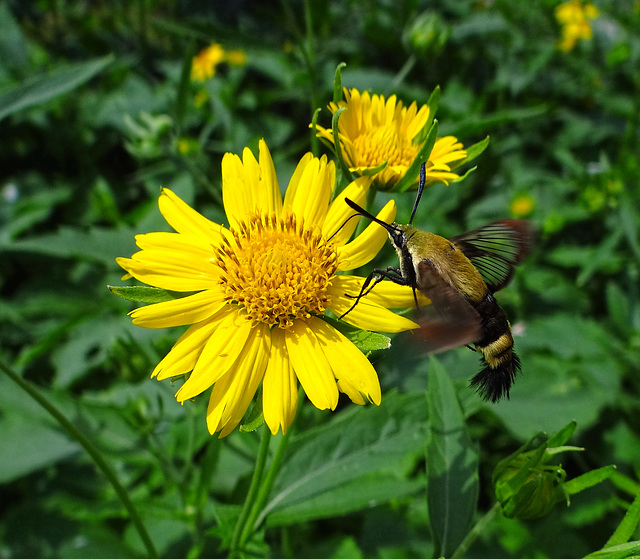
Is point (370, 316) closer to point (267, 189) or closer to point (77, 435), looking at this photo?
point (267, 189)

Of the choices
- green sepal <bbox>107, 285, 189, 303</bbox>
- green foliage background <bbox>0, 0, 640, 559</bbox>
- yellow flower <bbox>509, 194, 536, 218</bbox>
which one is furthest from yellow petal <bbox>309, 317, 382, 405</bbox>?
yellow flower <bbox>509, 194, 536, 218</bbox>

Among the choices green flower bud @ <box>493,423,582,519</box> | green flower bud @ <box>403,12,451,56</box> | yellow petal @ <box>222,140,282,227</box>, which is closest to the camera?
green flower bud @ <box>493,423,582,519</box>

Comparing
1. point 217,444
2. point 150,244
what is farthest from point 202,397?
point 150,244

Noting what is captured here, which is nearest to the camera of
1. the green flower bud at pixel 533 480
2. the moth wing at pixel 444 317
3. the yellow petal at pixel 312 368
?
the moth wing at pixel 444 317

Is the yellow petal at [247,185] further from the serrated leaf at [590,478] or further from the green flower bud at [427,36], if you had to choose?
the green flower bud at [427,36]

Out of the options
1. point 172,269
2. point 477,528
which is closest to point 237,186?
point 172,269

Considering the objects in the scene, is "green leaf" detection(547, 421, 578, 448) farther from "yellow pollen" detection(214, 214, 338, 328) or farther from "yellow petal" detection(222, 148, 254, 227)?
Answer: "yellow petal" detection(222, 148, 254, 227)

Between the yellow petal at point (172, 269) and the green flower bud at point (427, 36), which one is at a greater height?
the green flower bud at point (427, 36)

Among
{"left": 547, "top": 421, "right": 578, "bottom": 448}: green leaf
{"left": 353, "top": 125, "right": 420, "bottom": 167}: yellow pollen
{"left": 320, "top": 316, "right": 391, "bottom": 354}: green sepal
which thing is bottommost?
{"left": 547, "top": 421, "right": 578, "bottom": 448}: green leaf

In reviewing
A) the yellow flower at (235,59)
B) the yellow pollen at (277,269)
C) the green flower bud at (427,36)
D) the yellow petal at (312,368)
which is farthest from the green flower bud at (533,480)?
the yellow flower at (235,59)
